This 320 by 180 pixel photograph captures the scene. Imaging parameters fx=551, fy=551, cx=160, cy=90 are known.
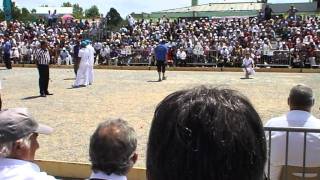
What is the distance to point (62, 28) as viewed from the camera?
38.5 meters

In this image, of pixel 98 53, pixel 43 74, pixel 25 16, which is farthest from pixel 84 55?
pixel 25 16

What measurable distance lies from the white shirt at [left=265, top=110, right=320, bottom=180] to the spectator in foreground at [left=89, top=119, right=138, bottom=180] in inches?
79.6

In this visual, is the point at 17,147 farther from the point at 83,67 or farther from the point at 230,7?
the point at 230,7

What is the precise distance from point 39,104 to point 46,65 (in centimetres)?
177

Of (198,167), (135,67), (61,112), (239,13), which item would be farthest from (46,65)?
(239,13)

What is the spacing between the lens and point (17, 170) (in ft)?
9.77

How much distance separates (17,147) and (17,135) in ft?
0.22

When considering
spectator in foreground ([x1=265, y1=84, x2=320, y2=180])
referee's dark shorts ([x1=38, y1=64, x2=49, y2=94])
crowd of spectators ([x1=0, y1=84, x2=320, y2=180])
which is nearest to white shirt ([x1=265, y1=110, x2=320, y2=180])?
spectator in foreground ([x1=265, y1=84, x2=320, y2=180])

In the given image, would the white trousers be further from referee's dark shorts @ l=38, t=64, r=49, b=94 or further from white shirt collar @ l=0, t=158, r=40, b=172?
white shirt collar @ l=0, t=158, r=40, b=172

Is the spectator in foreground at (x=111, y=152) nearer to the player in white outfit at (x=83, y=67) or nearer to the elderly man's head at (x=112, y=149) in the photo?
the elderly man's head at (x=112, y=149)

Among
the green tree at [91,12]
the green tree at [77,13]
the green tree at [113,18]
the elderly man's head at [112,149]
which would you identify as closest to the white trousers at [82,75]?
the elderly man's head at [112,149]

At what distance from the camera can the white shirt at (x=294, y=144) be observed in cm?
Result: 445

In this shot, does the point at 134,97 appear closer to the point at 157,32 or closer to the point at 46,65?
the point at 46,65

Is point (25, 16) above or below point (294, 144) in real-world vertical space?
above
